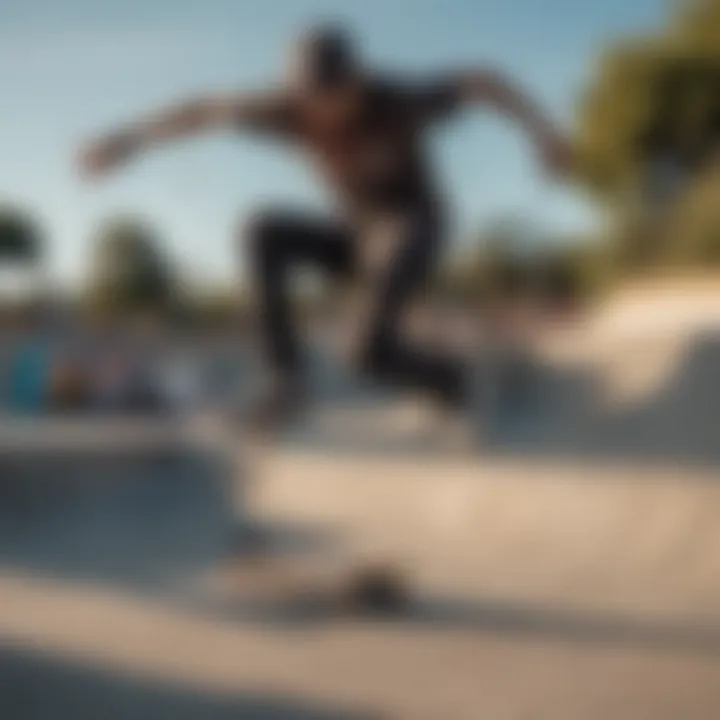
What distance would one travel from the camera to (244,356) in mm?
1269

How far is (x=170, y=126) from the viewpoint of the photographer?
3.98 feet

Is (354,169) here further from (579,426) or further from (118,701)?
(118,701)

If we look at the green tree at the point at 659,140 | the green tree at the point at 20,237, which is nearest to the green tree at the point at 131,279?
the green tree at the point at 20,237

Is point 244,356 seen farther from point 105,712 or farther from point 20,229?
point 105,712

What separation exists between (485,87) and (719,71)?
11.1 inches

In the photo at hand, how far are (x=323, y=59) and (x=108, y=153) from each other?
0.89 feet

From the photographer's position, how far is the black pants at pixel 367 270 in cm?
121

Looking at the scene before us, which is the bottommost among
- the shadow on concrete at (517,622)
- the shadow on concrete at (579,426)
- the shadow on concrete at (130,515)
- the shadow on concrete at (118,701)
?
the shadow on concrete at (118,701)

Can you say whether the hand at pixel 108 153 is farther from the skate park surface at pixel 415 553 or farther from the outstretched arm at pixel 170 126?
the skate park surface at pixel 415 553

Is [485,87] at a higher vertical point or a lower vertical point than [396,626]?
higher

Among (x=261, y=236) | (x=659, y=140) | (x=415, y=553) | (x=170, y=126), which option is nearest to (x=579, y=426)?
(x=415, y=553)

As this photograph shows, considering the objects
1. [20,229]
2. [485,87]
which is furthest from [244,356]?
[485,87]

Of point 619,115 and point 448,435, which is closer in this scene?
point 619,115

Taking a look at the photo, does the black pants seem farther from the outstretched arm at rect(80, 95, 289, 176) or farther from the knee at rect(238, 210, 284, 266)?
the outstretched arm at rect(80, 95, 289, 176)
